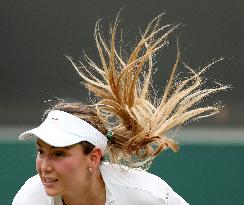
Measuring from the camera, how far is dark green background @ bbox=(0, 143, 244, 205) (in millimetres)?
6496

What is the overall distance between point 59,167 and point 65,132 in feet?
0.52

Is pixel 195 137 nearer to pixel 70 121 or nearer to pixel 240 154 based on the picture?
pixel 240 154

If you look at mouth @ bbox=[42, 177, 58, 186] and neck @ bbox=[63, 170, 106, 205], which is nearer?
mouth @ bbox=[42, 177, 58, 186]

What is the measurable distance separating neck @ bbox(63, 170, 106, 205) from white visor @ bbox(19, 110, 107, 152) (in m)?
0.13

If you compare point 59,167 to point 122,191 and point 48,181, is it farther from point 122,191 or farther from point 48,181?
point 122,191

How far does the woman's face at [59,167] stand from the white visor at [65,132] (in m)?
0.04

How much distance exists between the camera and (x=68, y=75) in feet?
22.1

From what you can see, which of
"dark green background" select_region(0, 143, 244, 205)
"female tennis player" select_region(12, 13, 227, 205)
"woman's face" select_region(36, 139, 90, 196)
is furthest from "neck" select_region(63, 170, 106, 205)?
"dark green background" select_region(0, 143, 244, 205)

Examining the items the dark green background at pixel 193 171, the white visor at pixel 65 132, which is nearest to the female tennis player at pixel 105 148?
the white visor at pixel 65 132

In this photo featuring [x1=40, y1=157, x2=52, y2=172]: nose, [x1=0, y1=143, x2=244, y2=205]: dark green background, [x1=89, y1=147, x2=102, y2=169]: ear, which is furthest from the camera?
[x1=0, y1=143, x2=244, y2=205]: dark green background

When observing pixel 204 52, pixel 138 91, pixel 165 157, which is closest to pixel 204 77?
pixel 204 52

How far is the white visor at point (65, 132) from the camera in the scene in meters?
4.47

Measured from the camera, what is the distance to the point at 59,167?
4.48 metres

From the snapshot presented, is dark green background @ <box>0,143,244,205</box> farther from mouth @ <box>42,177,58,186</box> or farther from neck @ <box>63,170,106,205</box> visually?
mouth @ <box>42,177,58,186</box>
